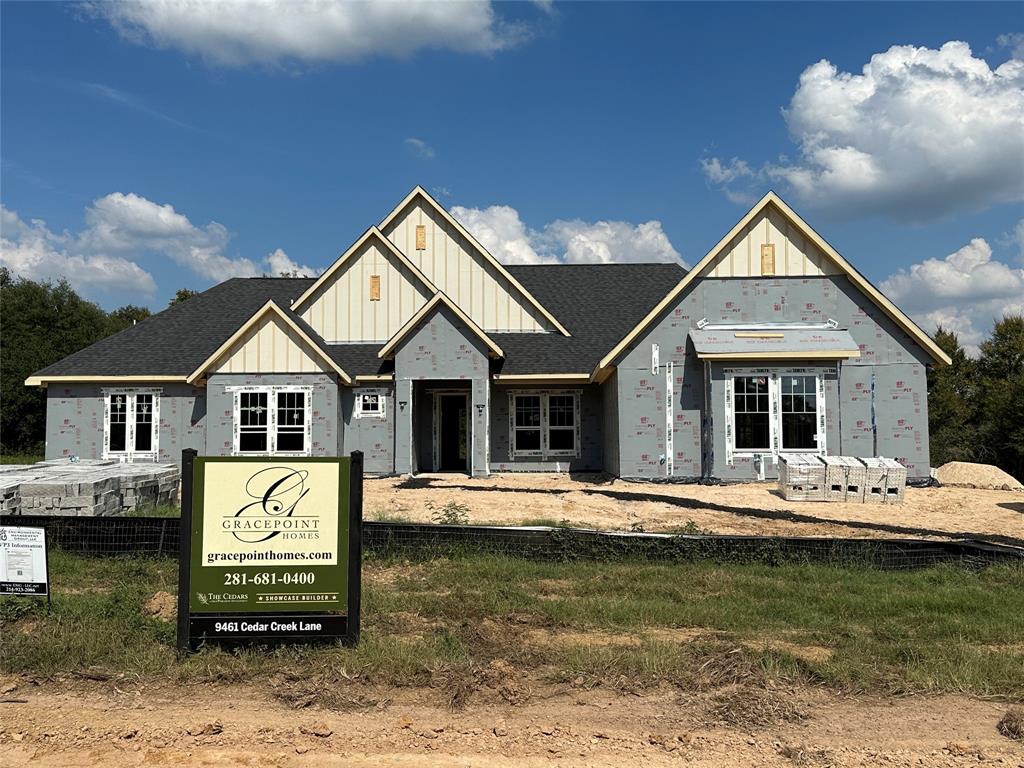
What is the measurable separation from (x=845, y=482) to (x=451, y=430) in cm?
1234

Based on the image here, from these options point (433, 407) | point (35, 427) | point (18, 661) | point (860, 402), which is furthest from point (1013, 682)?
point (35, 427)

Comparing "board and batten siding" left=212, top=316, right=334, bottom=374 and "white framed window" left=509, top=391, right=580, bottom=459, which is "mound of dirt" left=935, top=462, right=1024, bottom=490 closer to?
"white framed window" left=509, top=391, right=580, bottom=459

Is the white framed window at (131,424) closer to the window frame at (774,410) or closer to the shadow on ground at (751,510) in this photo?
the shadow on ground at (751,510)

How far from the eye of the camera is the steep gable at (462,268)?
23750 millimetres

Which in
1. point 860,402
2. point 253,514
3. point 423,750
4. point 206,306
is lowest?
point 423,750

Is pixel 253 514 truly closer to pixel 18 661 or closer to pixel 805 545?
pixel 18 661

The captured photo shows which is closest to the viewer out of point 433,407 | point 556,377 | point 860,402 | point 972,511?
point 972,511

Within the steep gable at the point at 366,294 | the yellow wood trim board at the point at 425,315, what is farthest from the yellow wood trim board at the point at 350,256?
the yellow wood trim board at the point at 425,315

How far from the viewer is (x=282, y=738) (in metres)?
4.50

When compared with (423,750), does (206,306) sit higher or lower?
higher

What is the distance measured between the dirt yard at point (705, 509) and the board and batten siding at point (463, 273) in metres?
6.69

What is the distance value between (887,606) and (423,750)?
4.93 metres

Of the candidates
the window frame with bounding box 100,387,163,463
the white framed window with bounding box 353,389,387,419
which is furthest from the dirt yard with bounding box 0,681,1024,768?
the window frame with bounding box 100,387,163,463

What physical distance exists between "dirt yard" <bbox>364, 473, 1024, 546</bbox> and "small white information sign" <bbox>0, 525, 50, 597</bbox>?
5.80 meters
